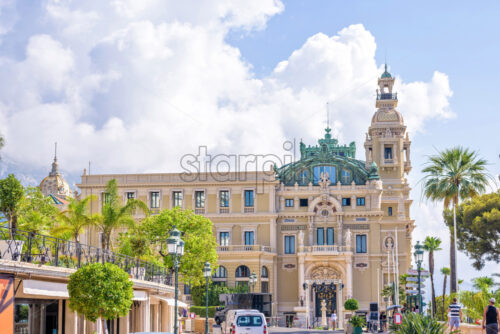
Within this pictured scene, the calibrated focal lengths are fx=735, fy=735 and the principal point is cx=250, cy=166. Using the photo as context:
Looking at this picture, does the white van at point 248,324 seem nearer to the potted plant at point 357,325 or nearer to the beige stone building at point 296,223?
the potted plant at point 357,325

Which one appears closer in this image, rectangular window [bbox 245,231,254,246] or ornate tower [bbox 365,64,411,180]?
rectangular window [bbox 245,231,254,246]

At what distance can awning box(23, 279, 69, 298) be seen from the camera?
22109 mm

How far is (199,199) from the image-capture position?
78.2 m

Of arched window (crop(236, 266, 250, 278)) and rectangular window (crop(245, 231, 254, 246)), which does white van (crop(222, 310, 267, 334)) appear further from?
rectangular window (crop(245, 231, 254, 246))

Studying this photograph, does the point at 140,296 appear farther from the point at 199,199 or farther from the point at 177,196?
the point at 177,196

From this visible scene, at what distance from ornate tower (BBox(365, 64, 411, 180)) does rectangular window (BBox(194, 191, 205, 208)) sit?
1987cm

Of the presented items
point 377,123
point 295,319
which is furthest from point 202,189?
point 377,123

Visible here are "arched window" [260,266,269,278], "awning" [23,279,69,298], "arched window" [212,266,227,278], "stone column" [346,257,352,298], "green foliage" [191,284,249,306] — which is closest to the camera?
"awning" [23,279,69,298]

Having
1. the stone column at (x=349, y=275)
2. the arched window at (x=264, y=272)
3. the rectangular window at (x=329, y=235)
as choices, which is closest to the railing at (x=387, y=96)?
the rectangular window at (x=329, y=235)

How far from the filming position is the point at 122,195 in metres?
78.2

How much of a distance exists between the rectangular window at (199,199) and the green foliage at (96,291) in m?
53.8

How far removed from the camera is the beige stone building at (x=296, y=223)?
247ft

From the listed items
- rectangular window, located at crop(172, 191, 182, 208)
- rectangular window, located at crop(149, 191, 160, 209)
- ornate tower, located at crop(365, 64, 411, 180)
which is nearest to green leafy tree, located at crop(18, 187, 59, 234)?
rectangular window, located at crop(149, 191, 160, 209)

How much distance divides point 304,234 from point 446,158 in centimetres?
2856
